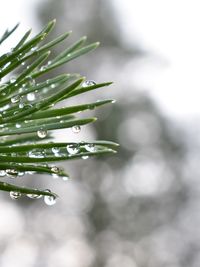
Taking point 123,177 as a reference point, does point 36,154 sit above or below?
below

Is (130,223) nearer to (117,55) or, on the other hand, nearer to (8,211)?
(8,211)

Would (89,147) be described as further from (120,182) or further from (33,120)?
(120,182)

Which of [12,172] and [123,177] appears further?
[123,177]

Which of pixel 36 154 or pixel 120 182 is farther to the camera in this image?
pixel 120 182

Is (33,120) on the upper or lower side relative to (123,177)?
lower

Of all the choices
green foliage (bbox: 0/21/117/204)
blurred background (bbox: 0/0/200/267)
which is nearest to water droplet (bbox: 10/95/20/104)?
green foliage (bbox: 0/21/117/204)

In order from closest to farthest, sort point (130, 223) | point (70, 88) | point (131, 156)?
point (70, 88)
point (131, 156)
point (130, 223)

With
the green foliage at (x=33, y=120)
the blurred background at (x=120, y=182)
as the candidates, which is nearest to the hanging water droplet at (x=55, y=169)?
the green foliage at (x=33, y=120)

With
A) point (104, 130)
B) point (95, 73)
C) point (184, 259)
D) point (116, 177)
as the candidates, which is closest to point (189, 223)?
point (184, 259)

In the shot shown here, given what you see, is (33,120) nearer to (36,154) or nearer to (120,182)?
(36,154)

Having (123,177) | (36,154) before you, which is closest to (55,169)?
(36,154)

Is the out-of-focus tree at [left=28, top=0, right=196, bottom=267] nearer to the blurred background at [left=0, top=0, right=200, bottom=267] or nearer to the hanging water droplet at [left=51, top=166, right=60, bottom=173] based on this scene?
the blurred background at [left=0, top=0, right=200, bottom=267]
